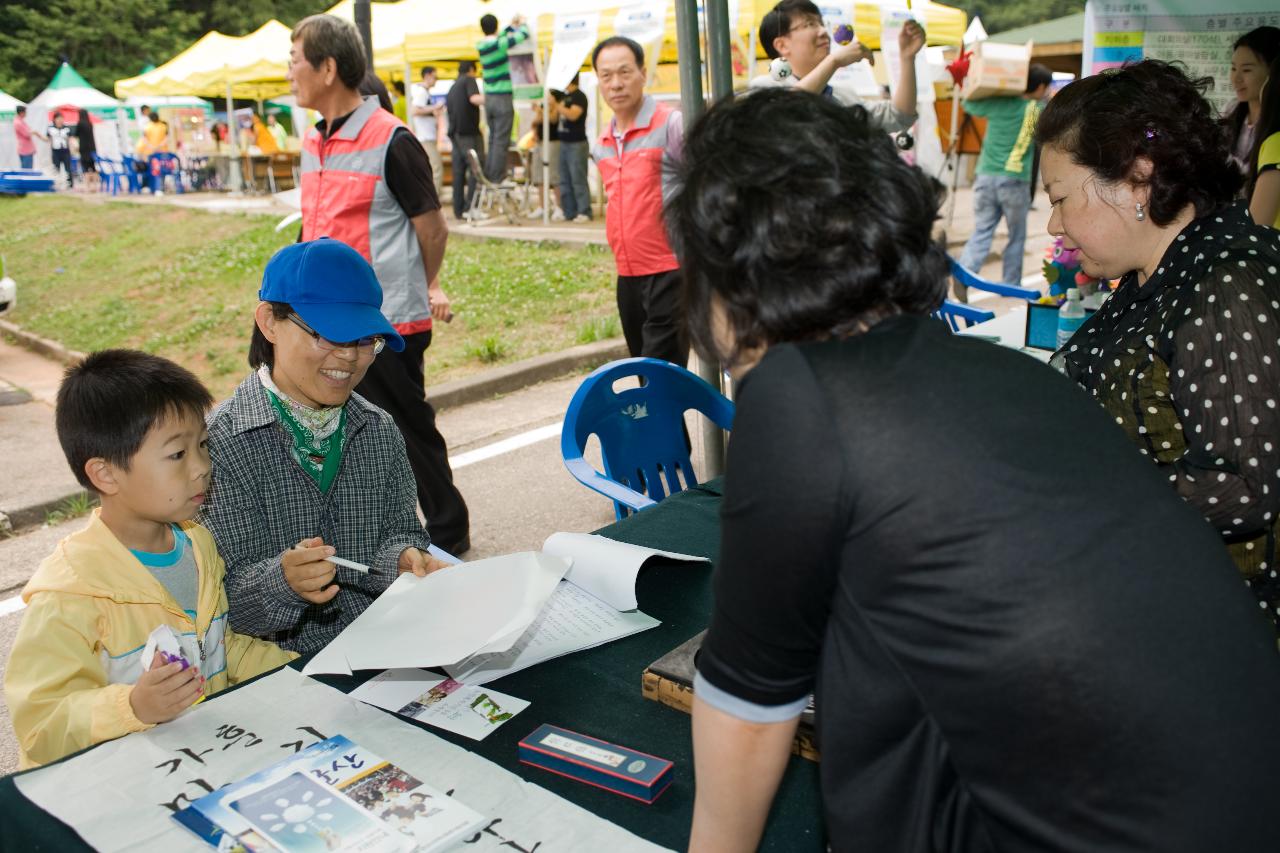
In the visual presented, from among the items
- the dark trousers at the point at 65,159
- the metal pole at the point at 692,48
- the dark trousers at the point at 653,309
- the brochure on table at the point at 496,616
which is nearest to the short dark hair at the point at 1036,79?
the dark trousers at the point at 653,309

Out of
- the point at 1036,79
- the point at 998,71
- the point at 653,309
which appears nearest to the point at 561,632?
the point at 653,309

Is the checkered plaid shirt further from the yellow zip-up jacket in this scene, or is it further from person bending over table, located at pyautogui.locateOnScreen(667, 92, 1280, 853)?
person bending over table, located at pyautogui.locateOnScreen(667, 92, 1280, 853)

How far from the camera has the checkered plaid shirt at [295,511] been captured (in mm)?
1844

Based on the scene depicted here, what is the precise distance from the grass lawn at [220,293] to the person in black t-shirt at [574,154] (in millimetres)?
1490

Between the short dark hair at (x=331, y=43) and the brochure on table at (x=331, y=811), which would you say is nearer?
the brochure on table at (x=331, y=811)

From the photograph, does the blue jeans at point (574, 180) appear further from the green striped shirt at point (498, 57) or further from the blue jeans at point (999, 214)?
the blue jeans at point (999, 214)

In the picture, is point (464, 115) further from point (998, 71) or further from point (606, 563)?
point (606, 563)

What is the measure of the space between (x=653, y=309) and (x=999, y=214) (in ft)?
14.2

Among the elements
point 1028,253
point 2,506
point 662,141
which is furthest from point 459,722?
point 1028,253

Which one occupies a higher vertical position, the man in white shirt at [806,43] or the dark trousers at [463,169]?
the man in white shirt at [806,43]

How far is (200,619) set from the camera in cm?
169

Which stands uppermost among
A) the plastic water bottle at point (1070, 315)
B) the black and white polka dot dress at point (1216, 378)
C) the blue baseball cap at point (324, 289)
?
the blue baseball cap at point (324, 289)

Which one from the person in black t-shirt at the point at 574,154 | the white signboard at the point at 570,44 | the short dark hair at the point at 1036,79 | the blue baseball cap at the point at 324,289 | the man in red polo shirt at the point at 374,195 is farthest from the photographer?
the person in black t-shirt at the point at 574,154

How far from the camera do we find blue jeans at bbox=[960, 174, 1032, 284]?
7328 millimetres
